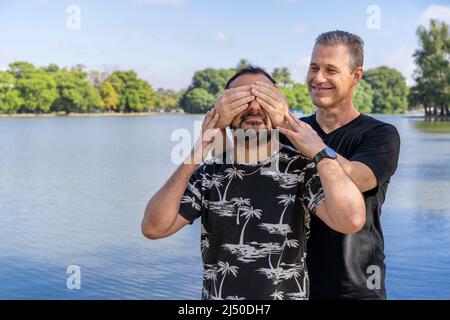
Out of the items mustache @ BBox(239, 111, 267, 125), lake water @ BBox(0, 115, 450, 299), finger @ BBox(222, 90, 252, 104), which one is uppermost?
finger @ BBox(222, 90, 252, 104)

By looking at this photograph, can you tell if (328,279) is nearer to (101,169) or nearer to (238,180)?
(238,180)

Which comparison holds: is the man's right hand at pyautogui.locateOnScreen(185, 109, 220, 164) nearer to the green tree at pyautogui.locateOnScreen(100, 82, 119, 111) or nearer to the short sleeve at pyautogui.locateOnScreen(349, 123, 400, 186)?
the short sleeve at pyautogui.locateOnScreen(349, 123, 400, 186)

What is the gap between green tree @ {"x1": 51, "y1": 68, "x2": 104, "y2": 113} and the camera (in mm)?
81062

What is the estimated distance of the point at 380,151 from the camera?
2439 mm

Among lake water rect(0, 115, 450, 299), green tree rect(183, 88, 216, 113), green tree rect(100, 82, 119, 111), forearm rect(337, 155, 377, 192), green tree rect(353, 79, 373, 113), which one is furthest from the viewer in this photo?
green tree rect(100, 82, 119, 111)

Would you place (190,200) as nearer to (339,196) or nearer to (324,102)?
(339,196)

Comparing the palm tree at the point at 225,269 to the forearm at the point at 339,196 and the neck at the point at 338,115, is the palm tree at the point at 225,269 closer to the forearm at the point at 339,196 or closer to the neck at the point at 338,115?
the forearm at the point at 339,196

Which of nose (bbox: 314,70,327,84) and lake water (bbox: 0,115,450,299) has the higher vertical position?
nose (bbox: 314,70,327,84)

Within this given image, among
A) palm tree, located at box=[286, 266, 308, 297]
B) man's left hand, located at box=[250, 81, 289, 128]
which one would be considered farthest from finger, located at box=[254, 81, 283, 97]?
palm tree, located at box=[286, 266, 308, 297]

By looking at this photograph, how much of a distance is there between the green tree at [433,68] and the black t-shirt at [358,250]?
61418 mm

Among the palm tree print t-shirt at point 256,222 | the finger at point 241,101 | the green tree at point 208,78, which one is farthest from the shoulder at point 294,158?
the green tree at point 208,78

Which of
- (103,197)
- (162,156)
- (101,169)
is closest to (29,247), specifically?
(103,197)

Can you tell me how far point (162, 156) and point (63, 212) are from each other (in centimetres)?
1178

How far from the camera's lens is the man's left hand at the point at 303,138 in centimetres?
201
